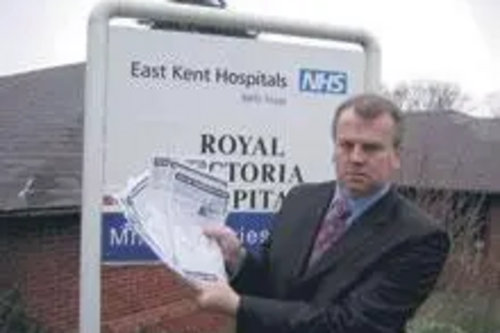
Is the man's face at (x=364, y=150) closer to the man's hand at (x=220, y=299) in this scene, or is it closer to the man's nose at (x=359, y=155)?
the man's nose at (x=359, y=155)

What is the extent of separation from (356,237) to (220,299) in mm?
449

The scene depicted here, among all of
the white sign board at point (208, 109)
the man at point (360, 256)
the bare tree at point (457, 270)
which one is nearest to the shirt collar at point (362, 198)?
the man at point (360, 256)

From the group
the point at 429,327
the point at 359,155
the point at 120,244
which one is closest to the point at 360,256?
the point at 359,155

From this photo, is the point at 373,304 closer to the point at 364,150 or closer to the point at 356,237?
the point at 356,237

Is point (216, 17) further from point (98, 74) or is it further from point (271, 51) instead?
point (98, 74)

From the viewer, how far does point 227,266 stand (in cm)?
428

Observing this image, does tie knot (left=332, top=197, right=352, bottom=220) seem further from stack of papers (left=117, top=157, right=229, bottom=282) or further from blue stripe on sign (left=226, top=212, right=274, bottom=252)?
blue stripe on sign (left=226, top=212, right=274, bottom=252)

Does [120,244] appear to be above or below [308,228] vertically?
below

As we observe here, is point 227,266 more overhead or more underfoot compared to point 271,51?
more underfoot

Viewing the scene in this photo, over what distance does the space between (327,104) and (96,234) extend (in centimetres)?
135

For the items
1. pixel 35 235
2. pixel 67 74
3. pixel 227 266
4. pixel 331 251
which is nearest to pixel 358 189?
pixel 331 251

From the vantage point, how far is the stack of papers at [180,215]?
418 centimetres

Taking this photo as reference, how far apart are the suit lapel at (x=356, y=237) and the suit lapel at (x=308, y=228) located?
7 cm

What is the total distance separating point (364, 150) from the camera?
382 centimetres
